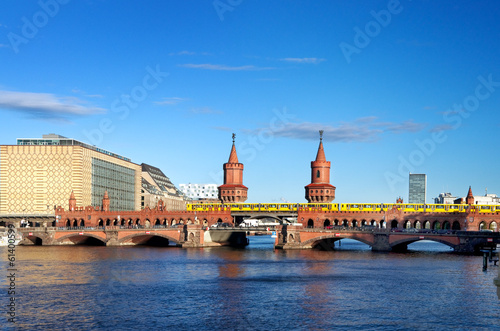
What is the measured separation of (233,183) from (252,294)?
117152 mm

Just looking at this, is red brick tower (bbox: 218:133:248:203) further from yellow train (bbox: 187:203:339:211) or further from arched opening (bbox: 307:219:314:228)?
arched opening (bbox: 307:219:314:228)

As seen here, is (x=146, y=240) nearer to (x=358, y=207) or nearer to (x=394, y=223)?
(x=358, y=207)

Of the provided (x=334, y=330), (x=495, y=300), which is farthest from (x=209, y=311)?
(x=495, y=300)

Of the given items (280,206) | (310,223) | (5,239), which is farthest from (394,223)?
(5,239)

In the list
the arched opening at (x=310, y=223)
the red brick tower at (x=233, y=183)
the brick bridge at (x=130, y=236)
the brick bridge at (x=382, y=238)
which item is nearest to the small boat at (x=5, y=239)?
the brick bridge at (x=130, y=236)

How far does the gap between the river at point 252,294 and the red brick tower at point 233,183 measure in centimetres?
7095

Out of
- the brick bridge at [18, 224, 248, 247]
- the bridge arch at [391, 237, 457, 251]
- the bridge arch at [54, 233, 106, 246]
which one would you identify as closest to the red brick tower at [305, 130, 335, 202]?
the brick bridge at [18, 224, 248, 247]

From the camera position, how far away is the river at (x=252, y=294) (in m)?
63.8

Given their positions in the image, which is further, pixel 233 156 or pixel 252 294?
pixel 233 156

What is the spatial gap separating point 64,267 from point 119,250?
41214mm

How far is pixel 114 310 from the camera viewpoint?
69250 millimetres

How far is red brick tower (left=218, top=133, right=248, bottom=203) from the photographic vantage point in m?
195

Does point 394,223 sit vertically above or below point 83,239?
above

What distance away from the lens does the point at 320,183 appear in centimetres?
18350
